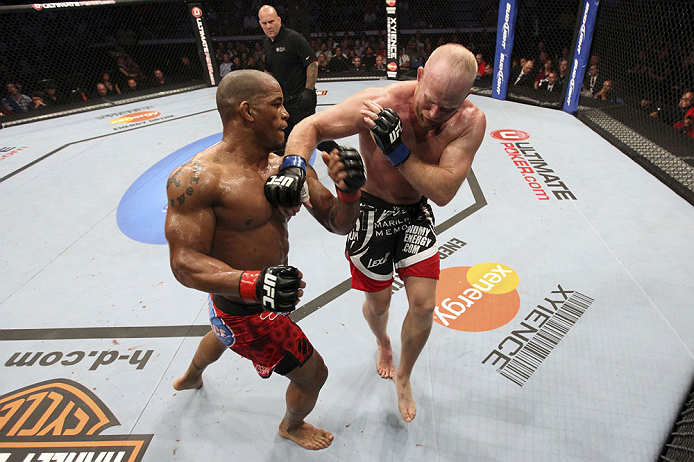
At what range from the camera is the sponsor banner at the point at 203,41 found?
8.21 m

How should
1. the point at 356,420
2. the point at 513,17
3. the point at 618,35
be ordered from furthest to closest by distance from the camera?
the point at 513,17, the point at 618,35, the point at 356,420

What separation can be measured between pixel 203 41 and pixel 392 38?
151 inches

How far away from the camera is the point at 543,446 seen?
1.95 meters

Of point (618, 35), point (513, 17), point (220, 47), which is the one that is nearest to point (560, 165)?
point (618, 35)

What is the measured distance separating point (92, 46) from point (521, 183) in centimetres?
1051

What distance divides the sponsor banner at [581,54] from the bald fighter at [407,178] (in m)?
5.05

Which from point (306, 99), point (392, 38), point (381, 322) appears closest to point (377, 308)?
point (381, 322)

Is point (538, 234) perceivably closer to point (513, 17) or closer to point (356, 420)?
point (356, 420)

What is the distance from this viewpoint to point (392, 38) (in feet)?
26.7

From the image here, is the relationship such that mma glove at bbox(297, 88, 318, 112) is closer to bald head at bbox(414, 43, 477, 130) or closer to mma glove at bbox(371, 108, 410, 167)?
bald head at bbox(414, 43, 477, 130)

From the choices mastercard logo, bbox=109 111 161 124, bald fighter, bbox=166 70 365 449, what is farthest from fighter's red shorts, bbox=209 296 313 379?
mastercard logo, bbox=109 111 161 124

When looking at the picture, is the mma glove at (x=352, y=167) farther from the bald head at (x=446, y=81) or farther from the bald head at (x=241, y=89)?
the bald head at (x=446, y=81)

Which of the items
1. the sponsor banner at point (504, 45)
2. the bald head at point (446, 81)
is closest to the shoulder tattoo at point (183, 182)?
the bald head at point (446, 81)

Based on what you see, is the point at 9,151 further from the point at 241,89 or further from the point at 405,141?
the point at 405,141
